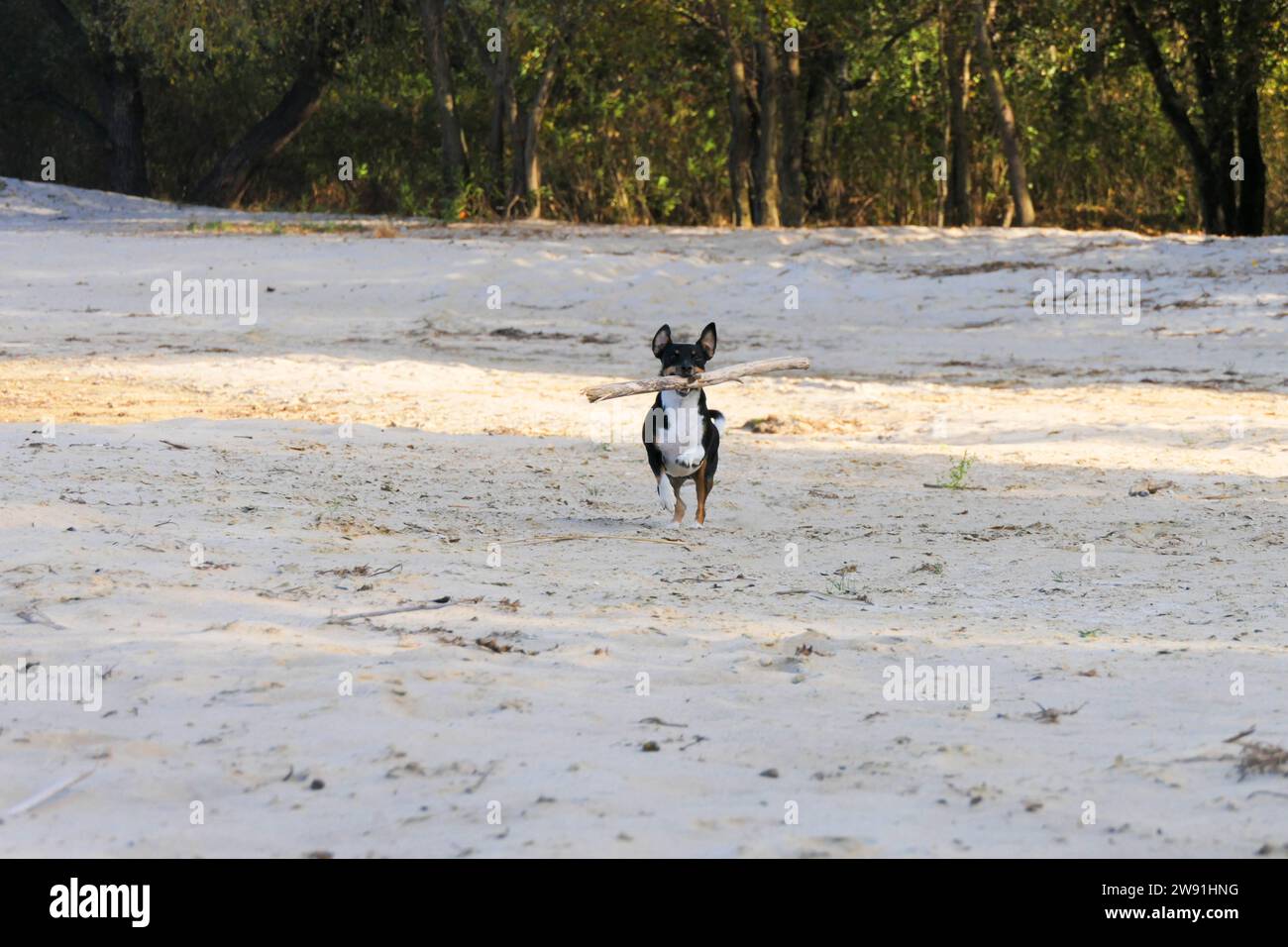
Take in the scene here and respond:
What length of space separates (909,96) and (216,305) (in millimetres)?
14918

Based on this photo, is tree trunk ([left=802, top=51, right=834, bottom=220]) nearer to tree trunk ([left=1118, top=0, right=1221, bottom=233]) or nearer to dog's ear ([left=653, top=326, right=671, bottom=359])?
tree trunk ([left=1118, top=0, right=1221, bottom=233])

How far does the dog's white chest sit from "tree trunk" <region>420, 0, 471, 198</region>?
1892 cm

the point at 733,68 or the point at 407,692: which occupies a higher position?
the point at 733,68

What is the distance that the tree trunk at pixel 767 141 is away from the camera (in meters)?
23.2

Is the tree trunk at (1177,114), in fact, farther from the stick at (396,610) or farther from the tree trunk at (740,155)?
the stick at (396,610)

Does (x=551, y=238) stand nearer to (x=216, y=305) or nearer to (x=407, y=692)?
(x=216, y=305)

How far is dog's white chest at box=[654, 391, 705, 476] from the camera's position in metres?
7.54

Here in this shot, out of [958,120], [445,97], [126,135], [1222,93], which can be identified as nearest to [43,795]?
[1222,93]

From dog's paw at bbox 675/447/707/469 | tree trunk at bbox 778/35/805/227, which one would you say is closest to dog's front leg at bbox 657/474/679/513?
dog's paw at bbox 675/447/707/469

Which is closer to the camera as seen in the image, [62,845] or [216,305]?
[62,845]

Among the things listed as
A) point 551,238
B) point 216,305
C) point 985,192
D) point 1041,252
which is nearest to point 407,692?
point 216,305

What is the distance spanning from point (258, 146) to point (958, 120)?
13.0 m
